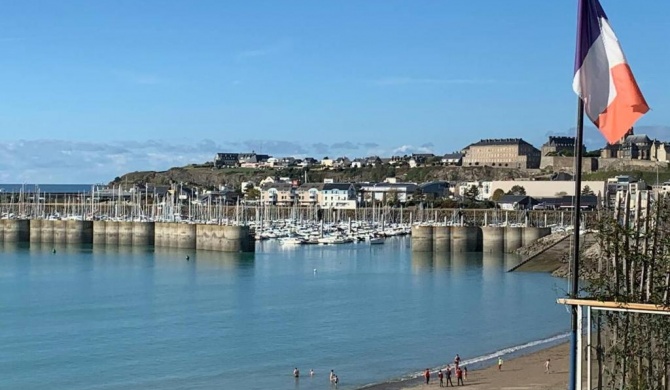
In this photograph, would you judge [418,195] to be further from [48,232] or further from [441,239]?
[48,232]

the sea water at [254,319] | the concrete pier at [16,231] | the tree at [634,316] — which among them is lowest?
the sea water at [254,319]

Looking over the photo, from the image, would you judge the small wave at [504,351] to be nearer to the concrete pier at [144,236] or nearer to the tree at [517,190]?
the concrete pier at [144,236]

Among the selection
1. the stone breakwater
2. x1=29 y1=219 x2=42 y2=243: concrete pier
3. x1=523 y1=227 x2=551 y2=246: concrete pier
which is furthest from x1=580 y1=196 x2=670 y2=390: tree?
x1=29 y1=219 x2=42 y2=243: concrete pier

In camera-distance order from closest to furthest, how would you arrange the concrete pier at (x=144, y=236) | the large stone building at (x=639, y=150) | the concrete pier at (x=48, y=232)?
the concrete pier at (x=144, y=236) → the concrete pier at (x=48, y=232) → the large stone building at (x=639, y=150)

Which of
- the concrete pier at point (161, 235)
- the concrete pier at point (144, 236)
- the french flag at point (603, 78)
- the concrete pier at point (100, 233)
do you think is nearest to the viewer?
the french flag at point (603, 78)

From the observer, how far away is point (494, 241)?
238ft

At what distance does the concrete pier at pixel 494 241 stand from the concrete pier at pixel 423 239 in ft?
14.3

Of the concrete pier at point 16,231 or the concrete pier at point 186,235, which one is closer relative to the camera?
the concrete pier at point 186,235

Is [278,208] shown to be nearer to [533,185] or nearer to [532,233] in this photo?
[533,185]

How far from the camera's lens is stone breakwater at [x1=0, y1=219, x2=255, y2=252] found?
7225cm

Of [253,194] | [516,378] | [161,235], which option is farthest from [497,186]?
[516,378]

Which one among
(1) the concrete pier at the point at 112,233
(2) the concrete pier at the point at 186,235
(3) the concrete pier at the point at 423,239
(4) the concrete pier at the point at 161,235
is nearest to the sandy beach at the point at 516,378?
(3) the concrete pier at the point at 423,239

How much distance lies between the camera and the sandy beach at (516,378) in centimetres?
2575

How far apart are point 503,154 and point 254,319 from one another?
12018cm
